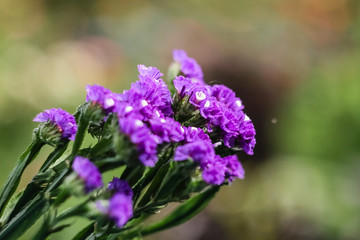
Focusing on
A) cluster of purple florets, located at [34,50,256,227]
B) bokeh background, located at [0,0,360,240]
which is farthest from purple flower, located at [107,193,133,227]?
bokeh background, located at [0,0,360,240]

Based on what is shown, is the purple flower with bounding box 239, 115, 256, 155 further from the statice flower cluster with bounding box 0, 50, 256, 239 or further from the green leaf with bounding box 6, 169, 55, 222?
the green leaf with bounding box 6, 169, 55, 222

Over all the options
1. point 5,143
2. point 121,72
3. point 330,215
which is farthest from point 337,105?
point 5,143

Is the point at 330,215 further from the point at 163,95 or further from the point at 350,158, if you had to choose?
the point at 163,95

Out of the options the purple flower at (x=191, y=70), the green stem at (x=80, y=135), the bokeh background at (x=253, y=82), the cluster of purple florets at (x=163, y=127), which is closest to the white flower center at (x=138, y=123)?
the cluster of purple florets at (x=163, y=127)

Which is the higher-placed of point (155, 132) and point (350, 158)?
point (155, 132)

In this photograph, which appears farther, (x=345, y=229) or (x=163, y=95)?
(x=345, y=229)

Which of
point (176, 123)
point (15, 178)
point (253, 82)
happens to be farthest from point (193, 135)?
point (253, 82)

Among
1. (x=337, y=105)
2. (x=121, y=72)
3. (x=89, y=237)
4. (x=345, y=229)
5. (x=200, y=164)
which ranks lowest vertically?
(x=345, y=229)
